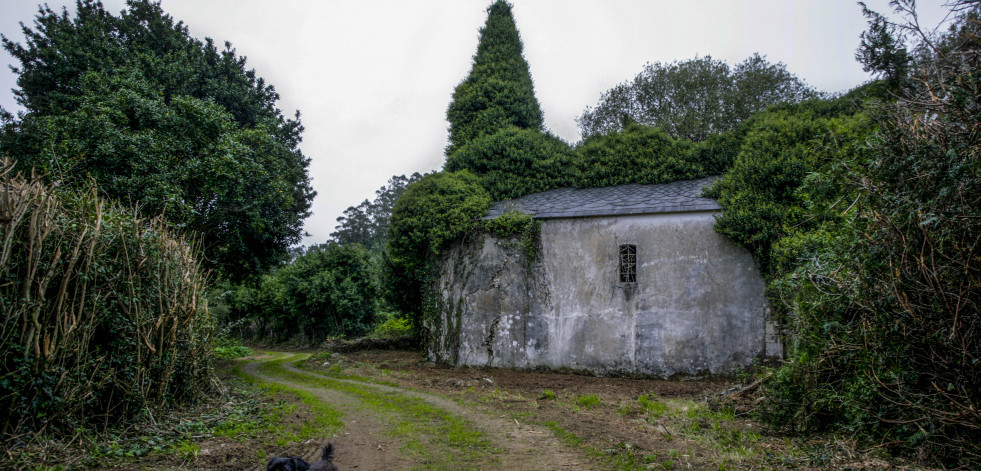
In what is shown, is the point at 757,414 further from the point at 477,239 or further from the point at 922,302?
the point at 477,239

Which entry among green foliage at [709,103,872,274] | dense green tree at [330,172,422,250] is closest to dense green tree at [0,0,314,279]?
green foliage at [709,103,872,274]

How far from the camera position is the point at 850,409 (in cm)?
577

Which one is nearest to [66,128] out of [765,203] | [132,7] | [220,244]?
[220,244]

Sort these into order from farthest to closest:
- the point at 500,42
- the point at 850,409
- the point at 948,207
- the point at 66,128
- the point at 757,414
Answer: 1. the point at 500,42
2. the point at 66,128
3. the point at 757,414
4. the point at 850,409
5. the point at 948,207

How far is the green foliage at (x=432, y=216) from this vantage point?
1465 centimetres

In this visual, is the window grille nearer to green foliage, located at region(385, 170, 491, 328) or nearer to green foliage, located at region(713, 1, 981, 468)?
green foliage, located at region(385, 170, 491, 328)

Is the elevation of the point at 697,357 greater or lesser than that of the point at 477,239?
lesser

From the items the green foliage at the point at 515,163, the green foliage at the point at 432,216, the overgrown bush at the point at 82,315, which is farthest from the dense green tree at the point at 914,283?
the green foliage at the point at 515,163

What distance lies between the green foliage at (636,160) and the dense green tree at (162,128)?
10.1 metres

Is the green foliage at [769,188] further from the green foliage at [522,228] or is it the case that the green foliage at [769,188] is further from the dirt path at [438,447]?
the dirt path at [438,447]

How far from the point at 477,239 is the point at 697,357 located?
670 centimetres

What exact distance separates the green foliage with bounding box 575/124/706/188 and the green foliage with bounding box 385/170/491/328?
152 inches

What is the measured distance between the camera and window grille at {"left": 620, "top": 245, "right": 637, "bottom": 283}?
12.7 meters

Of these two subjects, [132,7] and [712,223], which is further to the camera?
[132,7]
